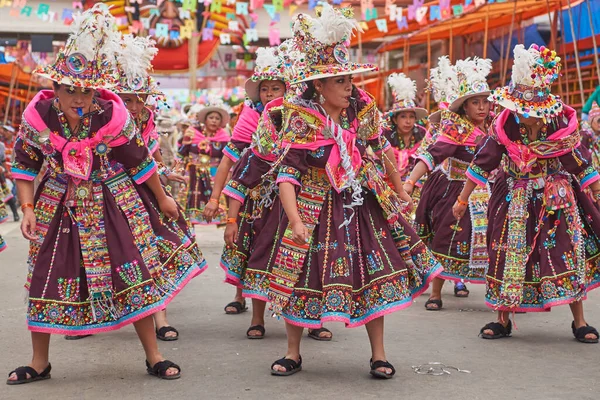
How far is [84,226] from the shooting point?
16.3 ft

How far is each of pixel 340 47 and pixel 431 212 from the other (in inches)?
133

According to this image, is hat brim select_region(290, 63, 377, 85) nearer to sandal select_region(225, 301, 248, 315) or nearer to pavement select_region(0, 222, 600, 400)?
pavement select_region(0, 222, 600, 400)

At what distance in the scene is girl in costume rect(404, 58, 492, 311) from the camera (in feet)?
25.1

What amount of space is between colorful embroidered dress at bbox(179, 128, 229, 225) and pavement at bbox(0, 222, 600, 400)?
14.4 ft

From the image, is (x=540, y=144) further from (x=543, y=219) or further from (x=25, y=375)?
(x=25, y=375)

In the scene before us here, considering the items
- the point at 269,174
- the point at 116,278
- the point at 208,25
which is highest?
the point at 208,25

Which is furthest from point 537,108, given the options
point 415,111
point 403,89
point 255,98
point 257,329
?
point 403,89

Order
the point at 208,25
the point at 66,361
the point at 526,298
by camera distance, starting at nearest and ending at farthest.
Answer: the point at 66,361, the point at 526,298, the point at 208,25

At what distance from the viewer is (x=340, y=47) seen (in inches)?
201

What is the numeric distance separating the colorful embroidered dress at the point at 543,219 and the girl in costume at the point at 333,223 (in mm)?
1237

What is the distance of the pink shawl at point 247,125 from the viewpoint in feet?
22.5

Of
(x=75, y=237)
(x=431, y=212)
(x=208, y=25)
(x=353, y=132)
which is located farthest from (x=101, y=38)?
(x=208, y=25)

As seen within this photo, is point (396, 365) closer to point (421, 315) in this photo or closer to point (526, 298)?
point (526, 298)

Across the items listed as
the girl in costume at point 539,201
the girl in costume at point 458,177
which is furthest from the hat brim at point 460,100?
the girl in costume at point 539,201
